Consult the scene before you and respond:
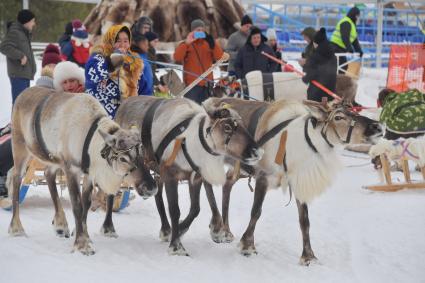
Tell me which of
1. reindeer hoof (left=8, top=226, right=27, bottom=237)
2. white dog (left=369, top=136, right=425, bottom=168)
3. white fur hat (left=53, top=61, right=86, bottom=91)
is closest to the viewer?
reindeer hoof (left=8, top=226, right=27, bottom=237)

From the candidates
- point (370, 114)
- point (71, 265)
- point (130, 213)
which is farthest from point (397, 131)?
point (71, 265)

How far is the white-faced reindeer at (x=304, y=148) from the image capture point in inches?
245

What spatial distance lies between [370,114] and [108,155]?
6099 millimetres

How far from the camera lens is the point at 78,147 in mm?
6000

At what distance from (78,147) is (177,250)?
1.02 metres

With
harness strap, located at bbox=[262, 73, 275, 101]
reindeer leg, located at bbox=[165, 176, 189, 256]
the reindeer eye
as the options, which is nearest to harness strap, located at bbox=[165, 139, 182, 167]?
reindeer leg, located at bbox=[165, 176, 189, 256]

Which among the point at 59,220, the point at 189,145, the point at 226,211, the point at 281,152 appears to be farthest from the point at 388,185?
the point at 59,220

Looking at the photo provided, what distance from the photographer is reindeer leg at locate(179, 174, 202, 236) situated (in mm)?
6254

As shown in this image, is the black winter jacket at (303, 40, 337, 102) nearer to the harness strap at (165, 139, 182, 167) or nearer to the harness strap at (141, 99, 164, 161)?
the harness strap at (141, 99, 164, 161)

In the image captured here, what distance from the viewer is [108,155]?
5789 millimetres

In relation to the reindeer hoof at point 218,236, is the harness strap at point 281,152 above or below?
above

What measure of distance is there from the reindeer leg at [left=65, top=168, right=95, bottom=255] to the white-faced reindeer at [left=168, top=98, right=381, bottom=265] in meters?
1.17

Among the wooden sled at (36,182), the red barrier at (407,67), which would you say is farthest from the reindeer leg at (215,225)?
the red barrier at (407,67)

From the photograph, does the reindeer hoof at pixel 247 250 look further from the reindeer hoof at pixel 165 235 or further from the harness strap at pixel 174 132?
the harness strap at pixel 174 132
